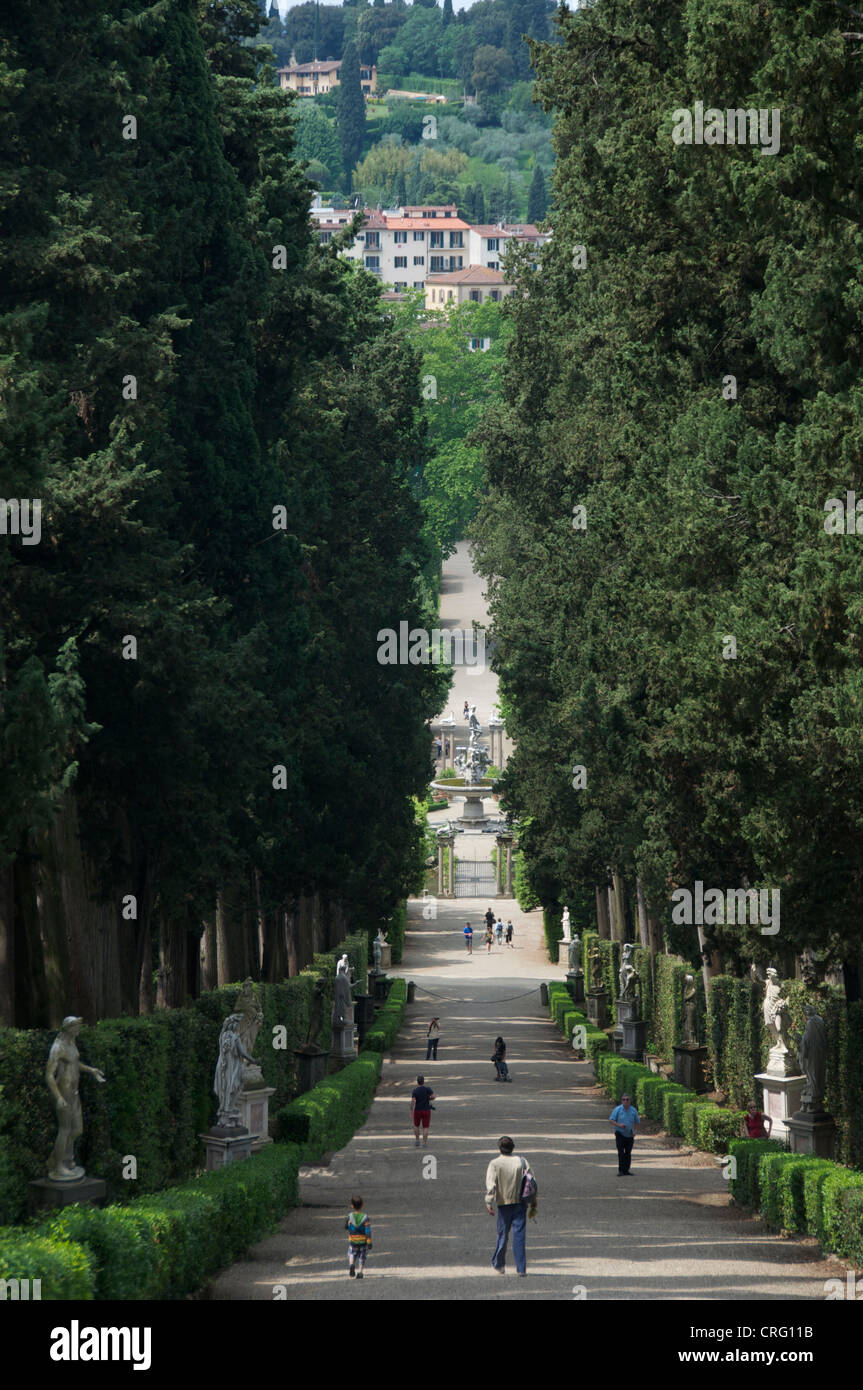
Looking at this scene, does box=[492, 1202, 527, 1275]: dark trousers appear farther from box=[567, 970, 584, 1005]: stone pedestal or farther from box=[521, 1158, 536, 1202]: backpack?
box=[567, 970, 584, 1005]: stone pedestal

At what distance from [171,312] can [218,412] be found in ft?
7.82

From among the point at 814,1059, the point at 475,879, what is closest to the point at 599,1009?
the point at 814,1059

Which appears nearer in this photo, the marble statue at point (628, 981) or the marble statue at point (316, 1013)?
the marble statue at point (316, 1013)

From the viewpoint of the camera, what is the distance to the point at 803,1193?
1805 cm

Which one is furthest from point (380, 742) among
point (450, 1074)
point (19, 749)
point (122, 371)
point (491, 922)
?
point (491, 922)

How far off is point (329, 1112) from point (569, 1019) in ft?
73.1

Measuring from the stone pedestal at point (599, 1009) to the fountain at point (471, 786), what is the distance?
52.8m

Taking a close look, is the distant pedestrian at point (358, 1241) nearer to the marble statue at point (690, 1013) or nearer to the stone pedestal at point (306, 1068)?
the stone pedestal at point (306, 1068)

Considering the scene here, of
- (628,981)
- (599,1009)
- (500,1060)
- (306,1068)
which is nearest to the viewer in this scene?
(306,1068)

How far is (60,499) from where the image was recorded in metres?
19.3

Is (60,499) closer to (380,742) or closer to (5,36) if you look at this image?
(5,36)

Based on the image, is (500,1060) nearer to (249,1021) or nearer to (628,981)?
(628,981)

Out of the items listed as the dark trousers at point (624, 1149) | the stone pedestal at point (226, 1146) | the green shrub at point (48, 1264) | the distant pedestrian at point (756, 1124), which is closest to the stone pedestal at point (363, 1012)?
the distant pedestrian at point (756, 1124)

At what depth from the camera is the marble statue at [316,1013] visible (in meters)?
34.8
